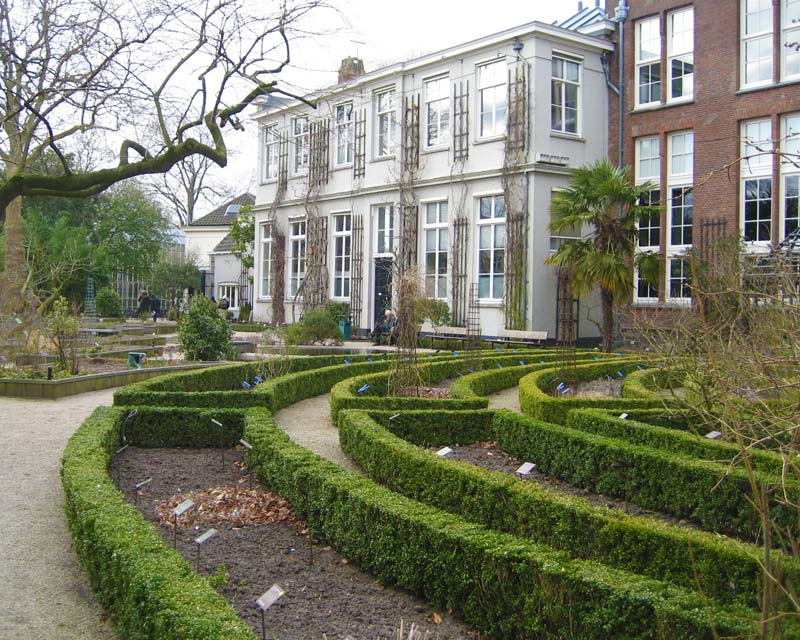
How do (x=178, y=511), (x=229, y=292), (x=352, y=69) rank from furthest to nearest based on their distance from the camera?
(x=229, y=292), (x=352, y=69), (x=178, y=511)

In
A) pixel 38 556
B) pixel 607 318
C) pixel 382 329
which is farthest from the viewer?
pixel 382 329

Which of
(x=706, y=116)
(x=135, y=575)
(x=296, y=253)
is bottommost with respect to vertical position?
(x=135, y=575)

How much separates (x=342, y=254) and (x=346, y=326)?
3.11 m

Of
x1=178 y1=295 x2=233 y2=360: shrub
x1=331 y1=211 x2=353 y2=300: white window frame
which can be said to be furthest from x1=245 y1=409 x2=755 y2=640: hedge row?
x1=331 y1=211 x2=353 y2=300: white window frame

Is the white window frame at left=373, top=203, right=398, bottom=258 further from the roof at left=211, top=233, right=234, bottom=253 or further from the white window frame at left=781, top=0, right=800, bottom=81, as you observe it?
the roof at left=211, top=233, right=234, bottom=253

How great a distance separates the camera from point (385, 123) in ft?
87.6

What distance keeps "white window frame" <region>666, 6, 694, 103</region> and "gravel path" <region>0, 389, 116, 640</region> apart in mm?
17279

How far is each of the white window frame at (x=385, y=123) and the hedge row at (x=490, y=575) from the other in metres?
21.0

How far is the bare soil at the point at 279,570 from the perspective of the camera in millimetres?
4676

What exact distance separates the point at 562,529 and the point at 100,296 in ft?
116

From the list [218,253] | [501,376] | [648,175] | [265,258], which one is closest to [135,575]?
[501,376]

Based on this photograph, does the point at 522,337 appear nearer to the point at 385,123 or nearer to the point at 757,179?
the point at 757,179

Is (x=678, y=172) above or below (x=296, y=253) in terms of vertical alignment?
above

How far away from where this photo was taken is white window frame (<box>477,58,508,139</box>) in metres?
22.5
